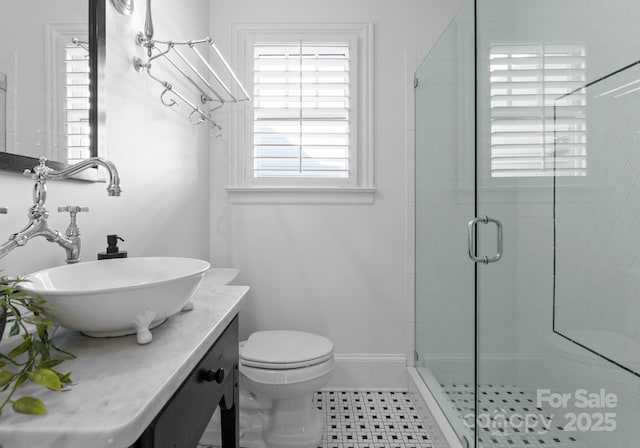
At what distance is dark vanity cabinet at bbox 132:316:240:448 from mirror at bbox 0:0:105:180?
60 cm

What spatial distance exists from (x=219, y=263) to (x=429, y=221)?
121 centimetres

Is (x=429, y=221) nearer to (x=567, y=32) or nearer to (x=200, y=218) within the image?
(x=567, y=32)

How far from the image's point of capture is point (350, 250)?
2088 mm

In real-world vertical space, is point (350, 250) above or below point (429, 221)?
below

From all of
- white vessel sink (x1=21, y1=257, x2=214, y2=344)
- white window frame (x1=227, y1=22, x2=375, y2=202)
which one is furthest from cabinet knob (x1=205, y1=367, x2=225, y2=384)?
white window frame (x1=227, y1=22, x2=375, y2=202)

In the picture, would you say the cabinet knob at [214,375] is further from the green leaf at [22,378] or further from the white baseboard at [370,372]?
the white baseboard at [370,372]

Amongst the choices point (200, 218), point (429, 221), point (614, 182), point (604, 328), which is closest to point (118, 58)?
point (200, 218)

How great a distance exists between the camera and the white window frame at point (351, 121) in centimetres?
205

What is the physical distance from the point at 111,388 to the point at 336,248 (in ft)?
5.34

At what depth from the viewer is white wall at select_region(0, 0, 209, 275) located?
2.88 ft

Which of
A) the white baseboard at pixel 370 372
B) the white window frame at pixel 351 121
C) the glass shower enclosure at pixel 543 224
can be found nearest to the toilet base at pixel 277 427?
the white baseboard at pixel 370 372

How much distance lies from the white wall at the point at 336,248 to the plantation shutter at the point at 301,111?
0.18 metres

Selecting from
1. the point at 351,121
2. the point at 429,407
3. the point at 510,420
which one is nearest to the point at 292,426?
the point at 429,407

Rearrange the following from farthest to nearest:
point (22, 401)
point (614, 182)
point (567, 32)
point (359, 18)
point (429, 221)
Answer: point (359, 18) < point (429, 221) < point (567, 32) < point (614, 182) < point (22, 401)
